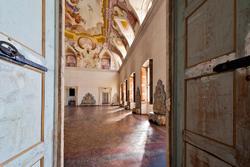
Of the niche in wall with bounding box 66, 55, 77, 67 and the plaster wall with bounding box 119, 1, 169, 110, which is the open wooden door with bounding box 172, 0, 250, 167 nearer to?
the plaster wall with bounding box 119, 1, 169, 110

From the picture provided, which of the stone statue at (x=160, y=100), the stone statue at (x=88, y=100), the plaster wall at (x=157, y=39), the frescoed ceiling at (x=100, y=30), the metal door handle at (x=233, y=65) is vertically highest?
the frescoed ceiling at (x=100, y=30)

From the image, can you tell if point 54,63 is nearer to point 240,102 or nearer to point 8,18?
point 8,18

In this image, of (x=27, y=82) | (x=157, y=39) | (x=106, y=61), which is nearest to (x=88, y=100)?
(x=106, y=61)

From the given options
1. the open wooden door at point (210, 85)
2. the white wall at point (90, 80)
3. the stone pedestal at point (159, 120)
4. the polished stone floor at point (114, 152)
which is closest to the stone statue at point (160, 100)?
the stone pedestal at point (159, 120)

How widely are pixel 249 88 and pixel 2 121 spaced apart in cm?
135

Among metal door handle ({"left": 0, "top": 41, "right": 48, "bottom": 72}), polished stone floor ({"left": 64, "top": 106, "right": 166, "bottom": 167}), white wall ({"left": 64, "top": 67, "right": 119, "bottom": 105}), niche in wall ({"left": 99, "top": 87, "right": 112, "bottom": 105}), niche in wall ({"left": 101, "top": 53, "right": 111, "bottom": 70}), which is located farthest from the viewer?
niche in wall ({"left": 101, "top": 53, "right": 111, "bottom": 70})

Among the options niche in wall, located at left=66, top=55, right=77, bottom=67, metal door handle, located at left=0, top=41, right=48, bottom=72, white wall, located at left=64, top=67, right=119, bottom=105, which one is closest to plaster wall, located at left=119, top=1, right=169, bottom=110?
metal door handle, located at left=0, top=41, right=48, bottom=72

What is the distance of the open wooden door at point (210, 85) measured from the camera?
912 mm

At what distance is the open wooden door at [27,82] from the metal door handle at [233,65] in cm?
129

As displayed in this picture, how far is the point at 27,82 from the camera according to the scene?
996 millimetres

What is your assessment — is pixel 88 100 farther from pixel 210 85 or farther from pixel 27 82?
pixel 210 85

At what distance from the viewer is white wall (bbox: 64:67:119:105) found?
61.4 feet

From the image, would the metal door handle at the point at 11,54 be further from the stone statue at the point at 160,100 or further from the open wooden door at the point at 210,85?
the stone statue at the point at 160,100

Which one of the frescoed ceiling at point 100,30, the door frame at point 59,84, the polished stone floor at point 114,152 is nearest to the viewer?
the door frame at point 59,84
